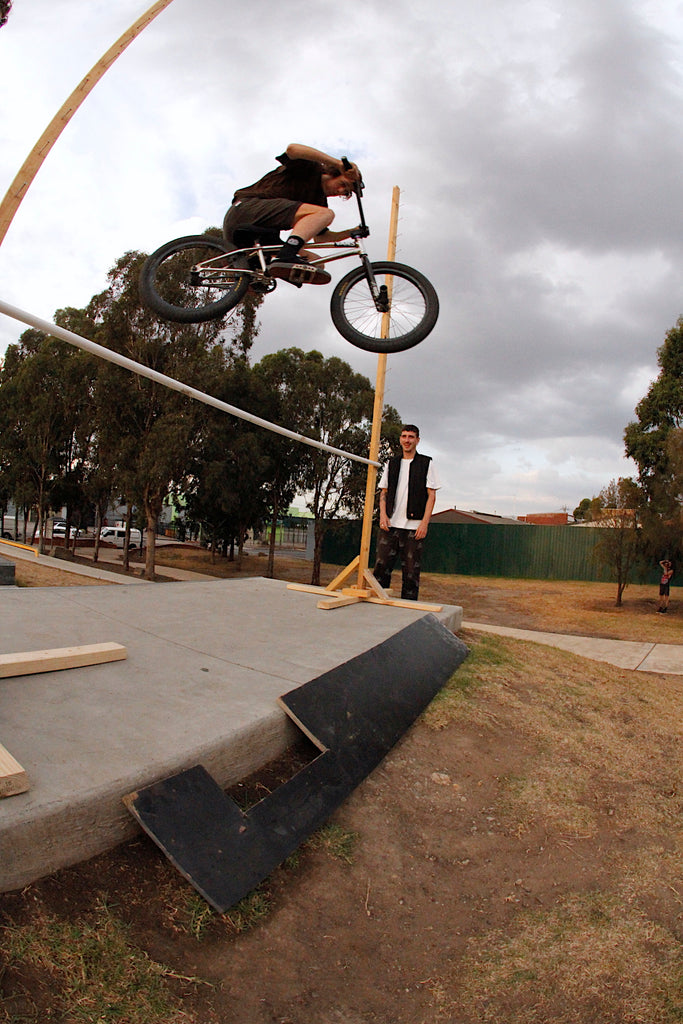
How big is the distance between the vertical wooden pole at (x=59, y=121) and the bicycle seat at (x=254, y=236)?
3.13 feet

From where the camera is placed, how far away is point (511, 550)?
22469 millimetres

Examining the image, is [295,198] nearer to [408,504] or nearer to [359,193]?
[359,193]

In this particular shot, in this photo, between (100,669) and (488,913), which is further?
(100,669)

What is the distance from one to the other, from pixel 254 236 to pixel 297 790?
9.77ft

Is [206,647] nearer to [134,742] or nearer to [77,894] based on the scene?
[134,742]

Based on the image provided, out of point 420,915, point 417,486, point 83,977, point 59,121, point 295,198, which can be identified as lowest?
point 420,915

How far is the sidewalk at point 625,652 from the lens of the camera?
23.3ft

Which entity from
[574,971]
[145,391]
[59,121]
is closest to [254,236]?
[59,121]

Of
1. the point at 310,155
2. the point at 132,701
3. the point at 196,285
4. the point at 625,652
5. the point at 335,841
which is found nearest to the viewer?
the point at 335,841

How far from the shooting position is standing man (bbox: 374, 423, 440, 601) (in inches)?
196

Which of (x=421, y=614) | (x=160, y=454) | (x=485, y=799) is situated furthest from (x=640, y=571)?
(x=485, y=799)

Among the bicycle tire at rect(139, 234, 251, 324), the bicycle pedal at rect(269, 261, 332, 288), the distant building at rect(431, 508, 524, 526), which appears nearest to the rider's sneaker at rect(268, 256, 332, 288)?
the bicycle pedal at rect(269, 261, 332, 288)

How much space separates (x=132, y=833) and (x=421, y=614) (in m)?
3.05

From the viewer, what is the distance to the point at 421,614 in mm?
4426
